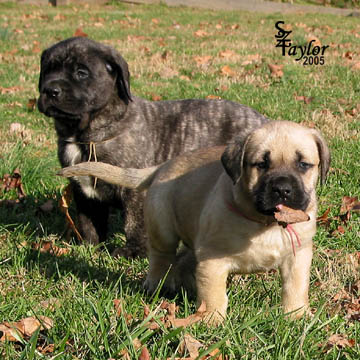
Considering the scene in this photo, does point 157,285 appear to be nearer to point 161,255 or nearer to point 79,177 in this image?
point 161,255

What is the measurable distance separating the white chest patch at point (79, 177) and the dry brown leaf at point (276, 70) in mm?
4693

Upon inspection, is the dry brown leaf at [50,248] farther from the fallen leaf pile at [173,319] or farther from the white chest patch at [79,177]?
the fallen leaf pile at [173,319]

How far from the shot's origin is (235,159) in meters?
2.95

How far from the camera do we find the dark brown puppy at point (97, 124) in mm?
4352

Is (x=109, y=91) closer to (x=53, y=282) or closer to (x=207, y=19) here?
(x=53, y=282)

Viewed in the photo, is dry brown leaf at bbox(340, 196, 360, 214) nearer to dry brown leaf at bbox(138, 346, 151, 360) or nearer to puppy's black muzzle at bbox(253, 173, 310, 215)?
puppy's black muzzle at bbox(253, 173, 310, 215)

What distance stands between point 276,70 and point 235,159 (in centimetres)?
596

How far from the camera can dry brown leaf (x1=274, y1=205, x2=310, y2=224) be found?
273 centimetres

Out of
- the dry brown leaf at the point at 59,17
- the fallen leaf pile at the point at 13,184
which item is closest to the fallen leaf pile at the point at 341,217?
the fallen leaf pile at the point at 13,184

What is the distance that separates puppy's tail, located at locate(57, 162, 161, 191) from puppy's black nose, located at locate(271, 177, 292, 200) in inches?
49.3

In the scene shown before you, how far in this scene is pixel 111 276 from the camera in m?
3.74

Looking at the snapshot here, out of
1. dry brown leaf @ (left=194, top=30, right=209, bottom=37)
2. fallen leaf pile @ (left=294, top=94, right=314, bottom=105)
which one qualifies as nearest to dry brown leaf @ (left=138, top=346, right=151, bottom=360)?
fallen leaf pile @ (left=294, top=94, right=314, bottom=105)

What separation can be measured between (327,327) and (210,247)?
729mm

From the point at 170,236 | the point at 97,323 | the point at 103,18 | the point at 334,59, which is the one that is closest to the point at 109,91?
the point at 170,236
